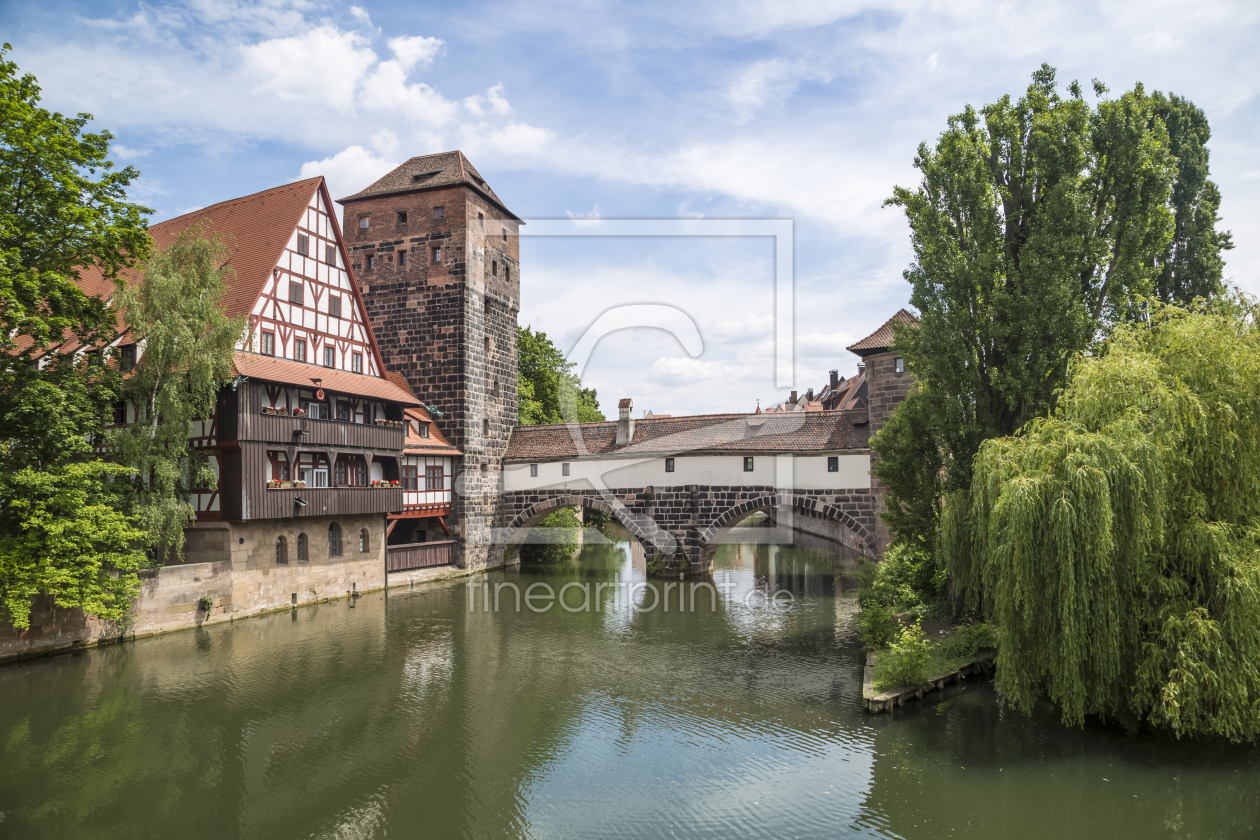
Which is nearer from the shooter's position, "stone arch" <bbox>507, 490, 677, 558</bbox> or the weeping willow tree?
the weeping willow tree

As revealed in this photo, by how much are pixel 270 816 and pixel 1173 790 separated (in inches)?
418

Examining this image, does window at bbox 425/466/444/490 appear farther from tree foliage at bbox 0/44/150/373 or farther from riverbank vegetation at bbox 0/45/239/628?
tree foliage at bbox 0/44/150/373

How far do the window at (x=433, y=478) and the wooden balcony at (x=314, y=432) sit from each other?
2680mm

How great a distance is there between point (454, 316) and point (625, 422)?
7714mm

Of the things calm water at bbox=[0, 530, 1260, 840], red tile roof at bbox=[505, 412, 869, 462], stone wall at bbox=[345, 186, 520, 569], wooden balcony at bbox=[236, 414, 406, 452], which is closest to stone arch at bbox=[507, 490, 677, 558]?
stone wall at bbox=[345, 186, 520, 569]

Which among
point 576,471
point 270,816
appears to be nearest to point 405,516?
point 576,471

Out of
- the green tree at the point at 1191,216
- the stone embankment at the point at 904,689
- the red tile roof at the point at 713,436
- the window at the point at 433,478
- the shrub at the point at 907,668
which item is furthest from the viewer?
the window at the point at 433,478

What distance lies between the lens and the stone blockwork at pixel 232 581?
15.6 metres

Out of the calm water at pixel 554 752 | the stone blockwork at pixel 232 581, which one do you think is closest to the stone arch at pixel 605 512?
the stone blockwork at pixel 232 581

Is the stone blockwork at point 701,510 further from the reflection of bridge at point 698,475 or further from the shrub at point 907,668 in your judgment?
the shrub at point 907,668

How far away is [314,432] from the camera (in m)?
21.1

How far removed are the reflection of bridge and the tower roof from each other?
1037cm

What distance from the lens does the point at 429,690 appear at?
1366 cm

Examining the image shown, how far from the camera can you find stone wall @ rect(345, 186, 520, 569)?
93.1 feet
